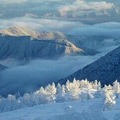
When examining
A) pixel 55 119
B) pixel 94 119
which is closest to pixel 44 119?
pixel 55 119

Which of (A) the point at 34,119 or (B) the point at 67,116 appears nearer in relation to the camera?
(B) the point at 67,116

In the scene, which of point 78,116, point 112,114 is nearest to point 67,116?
point 78,116

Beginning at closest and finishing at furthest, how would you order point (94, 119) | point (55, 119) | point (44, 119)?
point (94, 119) < point (55, 119) < point (44, 119)

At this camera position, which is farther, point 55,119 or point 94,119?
point 55,119

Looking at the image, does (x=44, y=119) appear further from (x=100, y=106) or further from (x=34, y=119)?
(x=100, y=106)

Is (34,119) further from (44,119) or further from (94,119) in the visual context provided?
(94,119)

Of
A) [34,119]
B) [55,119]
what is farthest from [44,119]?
[55,119]

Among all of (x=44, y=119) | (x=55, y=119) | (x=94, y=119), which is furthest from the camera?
(x=44, y=119)
